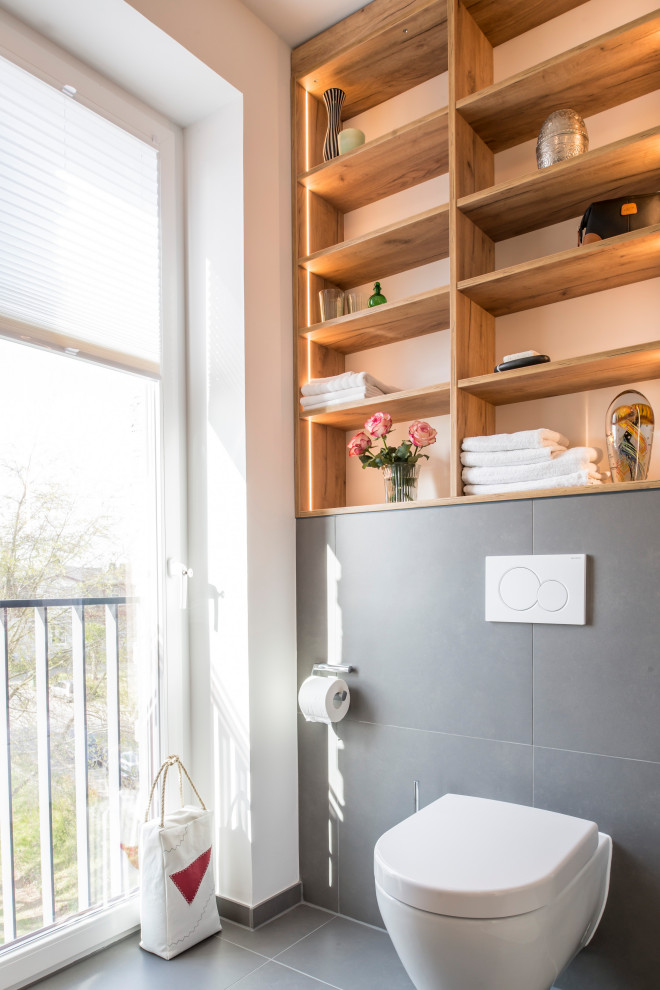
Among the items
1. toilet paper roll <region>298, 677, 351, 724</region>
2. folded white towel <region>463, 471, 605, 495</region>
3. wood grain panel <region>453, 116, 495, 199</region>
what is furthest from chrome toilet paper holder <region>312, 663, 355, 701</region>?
wood grain panel <region>453, 116, 495, 199</region>

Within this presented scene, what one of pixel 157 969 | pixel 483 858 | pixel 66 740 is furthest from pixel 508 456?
pixel 157 969

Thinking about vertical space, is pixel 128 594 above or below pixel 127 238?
below

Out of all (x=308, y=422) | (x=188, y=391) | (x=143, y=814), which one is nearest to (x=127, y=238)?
(x=188, y=391)

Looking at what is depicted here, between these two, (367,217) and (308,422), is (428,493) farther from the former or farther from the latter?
(367,217)

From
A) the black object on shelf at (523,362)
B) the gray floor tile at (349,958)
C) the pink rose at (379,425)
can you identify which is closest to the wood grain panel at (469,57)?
the black object on shelf at (523,362)

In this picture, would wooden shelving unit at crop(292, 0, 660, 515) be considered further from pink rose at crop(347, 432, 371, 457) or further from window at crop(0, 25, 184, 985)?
window at crop(0, 25, 184, 985)

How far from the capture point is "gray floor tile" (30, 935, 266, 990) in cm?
165

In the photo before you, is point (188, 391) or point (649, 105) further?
point (188, 391)

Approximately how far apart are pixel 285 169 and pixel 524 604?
1.56 metres

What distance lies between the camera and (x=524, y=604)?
5.49 ft

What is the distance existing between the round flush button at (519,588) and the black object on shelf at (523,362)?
0.51m

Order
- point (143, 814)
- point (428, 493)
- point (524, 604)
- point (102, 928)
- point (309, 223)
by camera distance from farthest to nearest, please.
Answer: point (309, 223) → point (428, 493) → point (143, 814) → point (102, 928) → point (524, 604)

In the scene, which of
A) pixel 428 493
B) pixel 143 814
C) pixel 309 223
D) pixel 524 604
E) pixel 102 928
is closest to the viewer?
pixel 524 604

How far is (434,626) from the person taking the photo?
183 cm
